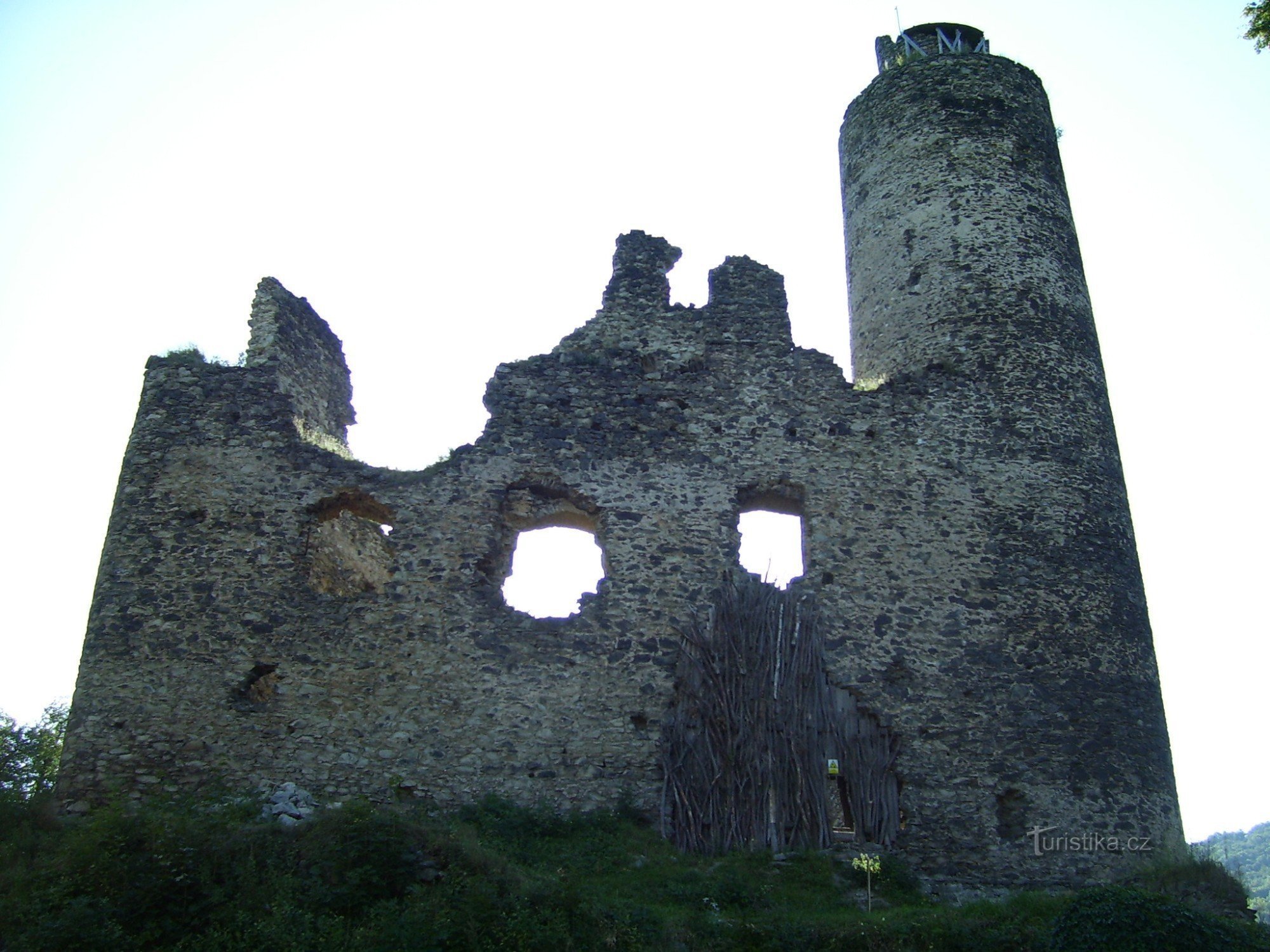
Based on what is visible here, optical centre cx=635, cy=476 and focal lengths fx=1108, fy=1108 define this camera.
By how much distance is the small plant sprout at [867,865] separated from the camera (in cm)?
970

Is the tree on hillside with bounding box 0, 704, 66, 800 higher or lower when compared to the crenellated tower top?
lower

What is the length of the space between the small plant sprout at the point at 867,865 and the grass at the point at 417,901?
21 centimetres

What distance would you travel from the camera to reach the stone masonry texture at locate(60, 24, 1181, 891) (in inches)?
429

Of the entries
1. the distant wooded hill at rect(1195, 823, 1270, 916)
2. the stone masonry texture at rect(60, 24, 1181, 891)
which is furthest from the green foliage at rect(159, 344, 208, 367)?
the distant wooded hill at rect(1195, 823, 1270, 916)

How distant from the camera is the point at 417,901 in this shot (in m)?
8.22

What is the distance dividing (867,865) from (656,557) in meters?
3.86

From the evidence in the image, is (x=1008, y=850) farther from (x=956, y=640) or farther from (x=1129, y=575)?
(x=1129, y=575)

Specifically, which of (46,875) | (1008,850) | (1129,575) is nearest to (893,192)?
(1129,575)

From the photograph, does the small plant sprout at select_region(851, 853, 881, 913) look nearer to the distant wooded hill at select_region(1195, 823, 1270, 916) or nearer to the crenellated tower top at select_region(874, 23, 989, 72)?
the crenellated tower top at select_region(874, 23, 989, 72)

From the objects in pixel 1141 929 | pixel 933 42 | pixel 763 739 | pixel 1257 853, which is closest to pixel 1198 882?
pixel 1141 929

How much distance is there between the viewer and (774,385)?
13.1 metres

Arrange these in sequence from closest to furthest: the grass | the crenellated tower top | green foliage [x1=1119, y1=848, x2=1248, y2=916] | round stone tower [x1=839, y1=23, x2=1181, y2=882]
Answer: the grass < green foliage [x1=1119, y1=848, x2=1248, y2=916] < round stone tower [x1=839, y1=23, x2=1181, y2=882] < the crenellated tower top

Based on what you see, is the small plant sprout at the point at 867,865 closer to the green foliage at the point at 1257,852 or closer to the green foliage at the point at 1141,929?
the green foliage at the point at 1141,929

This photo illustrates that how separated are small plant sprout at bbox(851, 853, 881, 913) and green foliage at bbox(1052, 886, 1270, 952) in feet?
5.69
